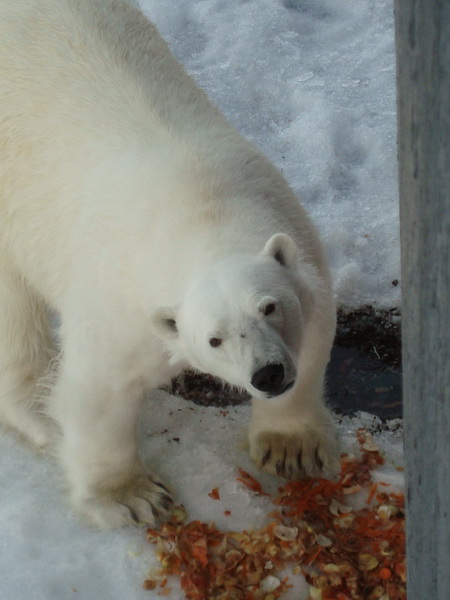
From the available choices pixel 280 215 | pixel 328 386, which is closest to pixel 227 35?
pixel 328 386

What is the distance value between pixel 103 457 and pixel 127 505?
0.21m

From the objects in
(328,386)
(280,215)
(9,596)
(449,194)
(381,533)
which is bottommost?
(328,386)

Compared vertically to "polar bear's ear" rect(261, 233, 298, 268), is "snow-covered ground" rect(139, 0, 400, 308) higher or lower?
lower

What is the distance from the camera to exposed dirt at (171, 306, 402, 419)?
396 cm

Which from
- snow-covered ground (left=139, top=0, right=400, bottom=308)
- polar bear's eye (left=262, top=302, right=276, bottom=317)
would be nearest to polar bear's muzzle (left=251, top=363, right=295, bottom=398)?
polar bear's eye (left=262, top=302, right=276, bottom=317)

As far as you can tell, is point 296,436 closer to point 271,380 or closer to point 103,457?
point 103,457

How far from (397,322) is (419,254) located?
112 inches

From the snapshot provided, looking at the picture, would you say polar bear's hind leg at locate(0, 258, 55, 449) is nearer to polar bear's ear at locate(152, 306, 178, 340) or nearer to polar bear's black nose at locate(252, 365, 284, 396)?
polar bear's ear at locate(152, 306, 178, 340)

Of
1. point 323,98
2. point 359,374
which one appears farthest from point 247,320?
point 323,98

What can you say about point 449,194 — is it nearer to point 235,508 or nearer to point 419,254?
point 419,254

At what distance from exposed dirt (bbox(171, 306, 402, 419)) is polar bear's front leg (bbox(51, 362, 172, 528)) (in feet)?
2.68

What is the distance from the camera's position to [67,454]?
131 inches

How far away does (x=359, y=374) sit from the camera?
4090mm

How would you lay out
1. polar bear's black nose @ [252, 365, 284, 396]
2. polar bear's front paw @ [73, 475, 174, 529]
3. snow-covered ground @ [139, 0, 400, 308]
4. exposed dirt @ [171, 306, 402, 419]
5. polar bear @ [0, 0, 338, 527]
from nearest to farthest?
1. polar bear's black nose @ [252, 365, 284, 396]
2. polar bear @ [0, 0, 338, 527]
3. polar bear's front paw @ [73, 475, 174, 529]
4. exposed dirt @ [171, 306, 402, 419]
5. snow-covered ground @ [139, 0, 400, 308]
